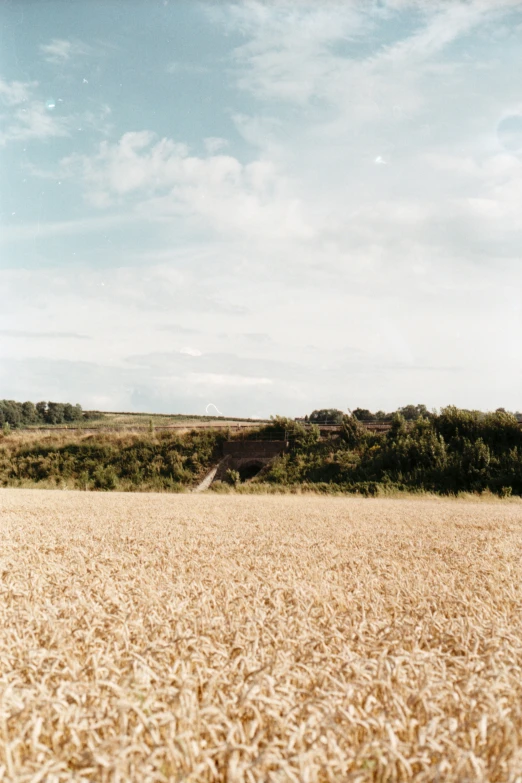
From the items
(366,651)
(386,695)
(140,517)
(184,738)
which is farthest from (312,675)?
(140,517)

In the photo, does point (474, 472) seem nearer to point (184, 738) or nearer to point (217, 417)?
point (184, 738)

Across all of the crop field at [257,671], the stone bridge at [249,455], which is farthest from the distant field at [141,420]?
the crop field at [257,671]

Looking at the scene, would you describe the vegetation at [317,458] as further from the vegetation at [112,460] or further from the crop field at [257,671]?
the crop field at [257,671]

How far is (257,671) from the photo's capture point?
257 centimetres

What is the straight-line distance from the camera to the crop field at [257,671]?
1.93 m

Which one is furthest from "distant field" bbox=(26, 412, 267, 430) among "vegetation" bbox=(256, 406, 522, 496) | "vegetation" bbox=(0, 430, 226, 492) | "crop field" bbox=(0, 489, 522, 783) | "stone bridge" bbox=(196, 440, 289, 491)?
"crop field" bbox=(0, 489, 522, 783)

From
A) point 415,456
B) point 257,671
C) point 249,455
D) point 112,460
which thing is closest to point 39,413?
point 112,460

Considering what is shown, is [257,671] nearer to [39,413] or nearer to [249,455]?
[249,455]

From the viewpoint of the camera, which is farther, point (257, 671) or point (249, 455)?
point (249, 455)

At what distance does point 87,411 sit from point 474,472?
249 feet

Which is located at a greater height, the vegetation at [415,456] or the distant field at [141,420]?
the distant field at [141,420]

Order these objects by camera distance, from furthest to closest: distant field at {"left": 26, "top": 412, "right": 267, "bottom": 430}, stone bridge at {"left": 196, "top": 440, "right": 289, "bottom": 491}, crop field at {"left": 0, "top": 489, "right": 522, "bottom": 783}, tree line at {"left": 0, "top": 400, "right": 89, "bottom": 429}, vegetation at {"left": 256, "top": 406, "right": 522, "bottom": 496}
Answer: tree line at {"left": 0, "top": 400, "right": 89, "bottom": 429} → distant field at {"left": 26, "top": 412, "right": 267, "bottom": 430} → stone bridge at {"left": 196, "top": 440, "right": 289, "bottom": 491} → vegetation at {"left": 256, "top": 406, "right": 522, "bottom": 496} → crop field at {"left": 0, "top": 489, "right": 522, "bottom": 783}

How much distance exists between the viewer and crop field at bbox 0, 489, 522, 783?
1.93 metres

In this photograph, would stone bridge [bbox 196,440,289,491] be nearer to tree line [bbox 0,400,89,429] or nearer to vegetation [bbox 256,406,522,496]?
vegetation [bbox 256,406,522,496]
